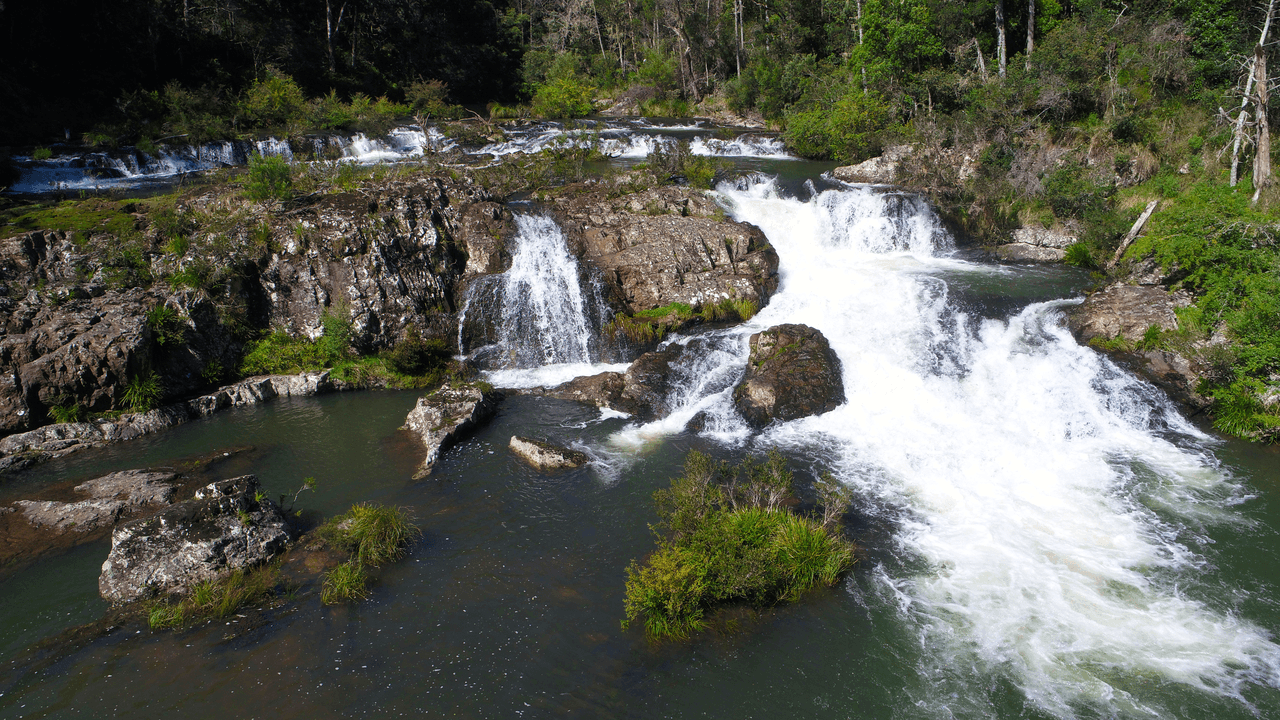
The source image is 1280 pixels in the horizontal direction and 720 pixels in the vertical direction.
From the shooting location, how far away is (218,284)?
1549 centimetres

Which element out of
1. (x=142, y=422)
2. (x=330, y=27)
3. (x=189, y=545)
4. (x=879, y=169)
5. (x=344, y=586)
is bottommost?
(x=344, y=586)

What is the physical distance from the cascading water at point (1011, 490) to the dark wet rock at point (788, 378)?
0.35 metres

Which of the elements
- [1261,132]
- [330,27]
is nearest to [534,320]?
[1261,132]

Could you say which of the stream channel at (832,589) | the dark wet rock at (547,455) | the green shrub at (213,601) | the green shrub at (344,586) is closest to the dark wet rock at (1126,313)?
the stream channel at (832,589)

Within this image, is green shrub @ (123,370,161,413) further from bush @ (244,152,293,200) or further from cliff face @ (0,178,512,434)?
bush @ (244,152,293,200)

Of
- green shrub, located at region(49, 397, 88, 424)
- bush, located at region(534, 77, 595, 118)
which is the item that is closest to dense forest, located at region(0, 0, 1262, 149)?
bush, located at region(534, 77, 595, 118)

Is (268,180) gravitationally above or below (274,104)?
below

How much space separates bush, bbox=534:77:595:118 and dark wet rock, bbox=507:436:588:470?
34.0 m

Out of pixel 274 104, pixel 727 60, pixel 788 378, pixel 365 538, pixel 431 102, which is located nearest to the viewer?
pixel 365 538

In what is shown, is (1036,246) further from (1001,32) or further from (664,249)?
(1001,32)

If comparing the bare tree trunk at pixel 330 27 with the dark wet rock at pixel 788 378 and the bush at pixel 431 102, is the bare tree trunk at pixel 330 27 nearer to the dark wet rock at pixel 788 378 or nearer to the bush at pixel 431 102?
the bush at pixel 431 102

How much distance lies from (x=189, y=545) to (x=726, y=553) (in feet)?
25.7

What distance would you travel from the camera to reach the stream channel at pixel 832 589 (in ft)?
22.9

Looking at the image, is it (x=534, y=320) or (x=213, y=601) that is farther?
(x=534, y=320)
